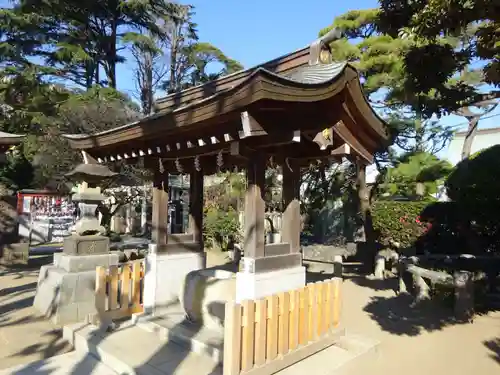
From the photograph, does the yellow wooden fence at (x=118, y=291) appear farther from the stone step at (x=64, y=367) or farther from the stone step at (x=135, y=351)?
the stone step at (x=64, y=367)

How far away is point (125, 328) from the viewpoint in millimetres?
4840

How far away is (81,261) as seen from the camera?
6.27 m

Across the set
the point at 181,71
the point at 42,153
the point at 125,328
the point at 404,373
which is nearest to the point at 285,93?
the point at 404,373

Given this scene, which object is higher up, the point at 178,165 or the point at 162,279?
the point at 178,165

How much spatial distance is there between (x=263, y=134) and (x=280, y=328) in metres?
1.93

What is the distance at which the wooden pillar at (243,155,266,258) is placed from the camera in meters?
4.05

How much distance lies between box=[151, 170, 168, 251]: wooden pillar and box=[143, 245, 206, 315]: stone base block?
0.75 feet

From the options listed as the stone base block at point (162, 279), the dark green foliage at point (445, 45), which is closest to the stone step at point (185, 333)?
the stone base block at point (162, 279)

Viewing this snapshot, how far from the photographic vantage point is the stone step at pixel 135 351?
12.1 feet

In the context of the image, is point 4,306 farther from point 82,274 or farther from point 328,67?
point 328,67

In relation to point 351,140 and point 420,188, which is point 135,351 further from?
point 420,188

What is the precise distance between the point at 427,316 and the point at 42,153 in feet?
43.0

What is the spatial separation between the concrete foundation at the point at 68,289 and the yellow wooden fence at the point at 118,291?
911 mm

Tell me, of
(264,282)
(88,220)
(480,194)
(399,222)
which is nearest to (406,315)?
(264,282)
